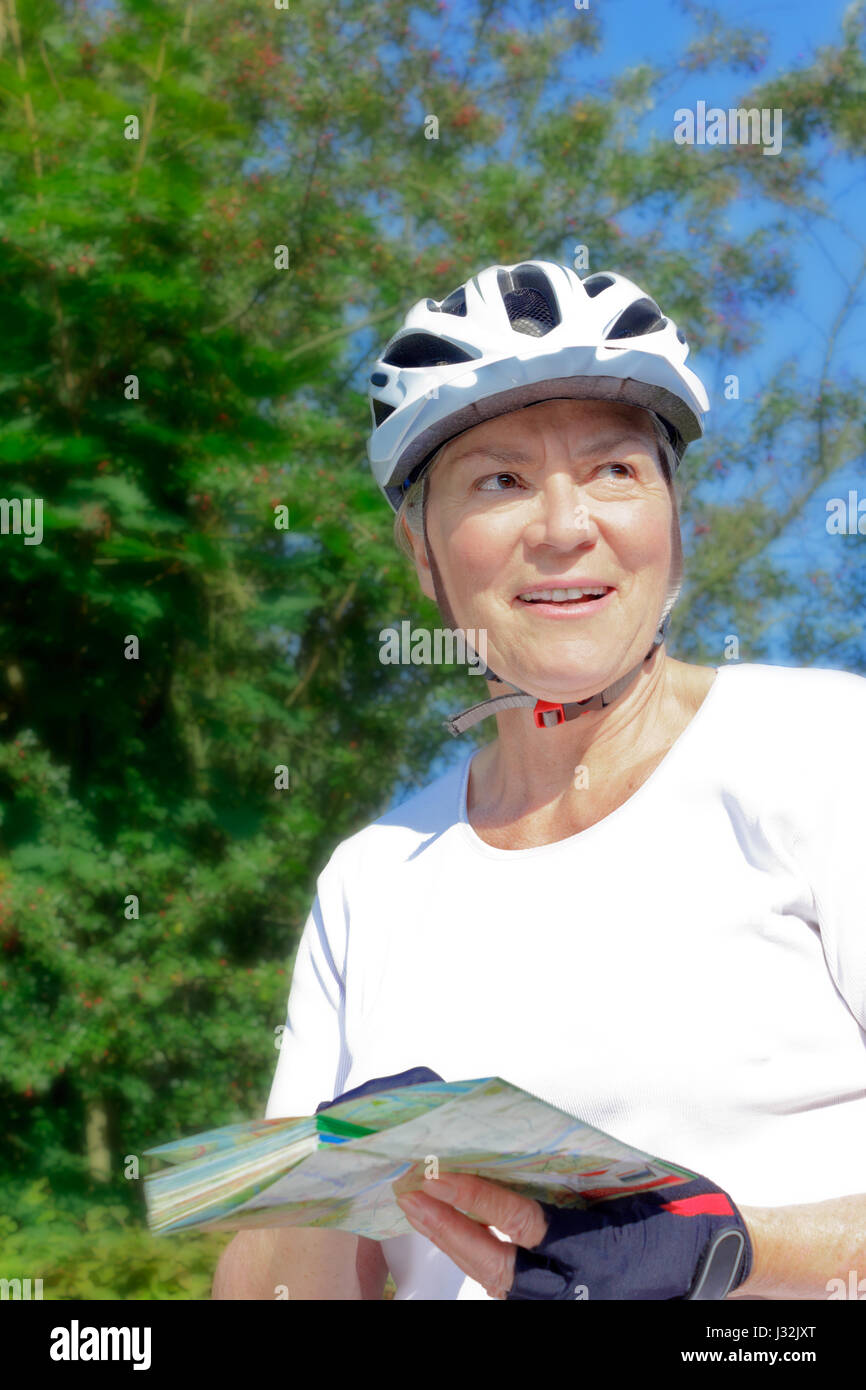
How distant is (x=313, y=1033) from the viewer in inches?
72.6

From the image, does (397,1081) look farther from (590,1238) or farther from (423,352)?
(423,352)

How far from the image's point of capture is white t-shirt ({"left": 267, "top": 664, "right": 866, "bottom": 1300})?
4.75ft

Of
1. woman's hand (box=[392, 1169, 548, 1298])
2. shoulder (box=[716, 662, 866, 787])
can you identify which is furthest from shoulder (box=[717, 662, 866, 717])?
woman's hand (box=[392, 1169, 548, 1298])

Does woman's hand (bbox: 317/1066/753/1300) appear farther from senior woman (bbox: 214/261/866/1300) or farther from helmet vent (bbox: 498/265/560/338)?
helmet vent (bbox: 498/265/560/338)

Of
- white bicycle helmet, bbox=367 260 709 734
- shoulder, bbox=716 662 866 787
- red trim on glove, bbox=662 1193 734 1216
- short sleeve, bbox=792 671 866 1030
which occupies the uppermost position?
white bicycle helmet, bbox=367 260 709 734

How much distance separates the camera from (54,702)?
5625 millimetres

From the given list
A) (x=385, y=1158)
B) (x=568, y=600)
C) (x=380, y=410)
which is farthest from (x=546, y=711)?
(x=385, y=1158)

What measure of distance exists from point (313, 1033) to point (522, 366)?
103 centimetres

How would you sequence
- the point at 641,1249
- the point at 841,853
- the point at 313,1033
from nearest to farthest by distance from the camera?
the point at 641,1249
the point at 841,853
the point at 313,1033

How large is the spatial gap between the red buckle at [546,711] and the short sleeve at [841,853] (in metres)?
0.41

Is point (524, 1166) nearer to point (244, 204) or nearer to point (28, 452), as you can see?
point (28, 452)

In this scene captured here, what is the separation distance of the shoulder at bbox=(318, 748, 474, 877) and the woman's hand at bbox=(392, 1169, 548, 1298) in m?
0.67
